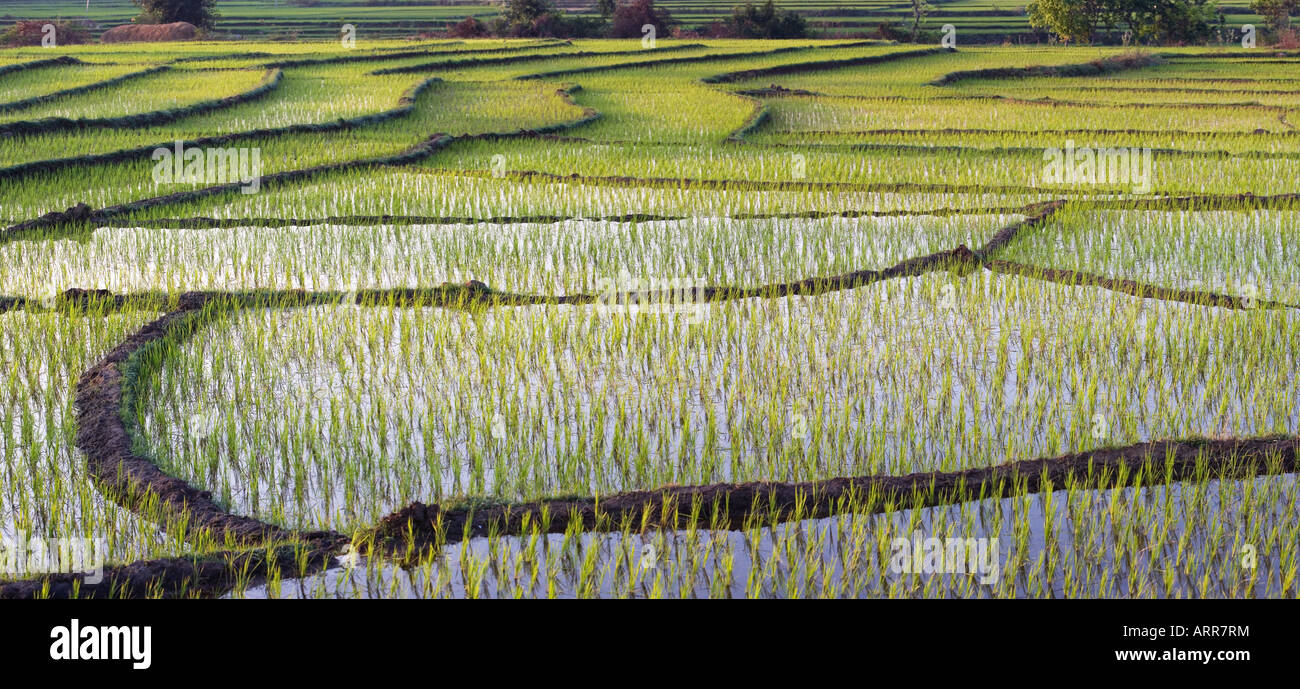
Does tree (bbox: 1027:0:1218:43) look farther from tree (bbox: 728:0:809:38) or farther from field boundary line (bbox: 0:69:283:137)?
field boundary line (bbox: 0:69:283:137)

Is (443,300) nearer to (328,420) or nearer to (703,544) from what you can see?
(328,420)

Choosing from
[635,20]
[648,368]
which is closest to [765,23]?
[635,20]

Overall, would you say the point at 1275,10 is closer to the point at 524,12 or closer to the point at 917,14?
the point at 917,14

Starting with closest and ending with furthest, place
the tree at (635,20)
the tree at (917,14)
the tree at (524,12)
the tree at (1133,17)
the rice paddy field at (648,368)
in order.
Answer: the rice paddy field at (648,368)
the tree at (1133,17)
the tree at (524,12)
the tree at (635,20)
the tree at (917,14)

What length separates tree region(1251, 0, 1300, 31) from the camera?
96.8 feet

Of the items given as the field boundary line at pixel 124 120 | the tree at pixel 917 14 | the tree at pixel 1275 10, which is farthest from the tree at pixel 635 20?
the field boundary line at pixel 124 120

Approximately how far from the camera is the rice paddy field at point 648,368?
260cm

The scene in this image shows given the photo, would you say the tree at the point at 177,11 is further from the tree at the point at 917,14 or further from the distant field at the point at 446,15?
the tree at the point at 917,14

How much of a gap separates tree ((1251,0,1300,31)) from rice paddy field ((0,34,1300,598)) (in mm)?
23302

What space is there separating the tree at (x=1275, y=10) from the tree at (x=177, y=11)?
2495cm

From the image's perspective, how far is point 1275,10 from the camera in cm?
2969

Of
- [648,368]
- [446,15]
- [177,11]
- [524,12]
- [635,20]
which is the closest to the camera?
[648,368]

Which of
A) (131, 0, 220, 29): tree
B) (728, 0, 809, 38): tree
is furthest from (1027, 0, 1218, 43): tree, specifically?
(131, 0, 220, 29): tree

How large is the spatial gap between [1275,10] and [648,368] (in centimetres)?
3073
